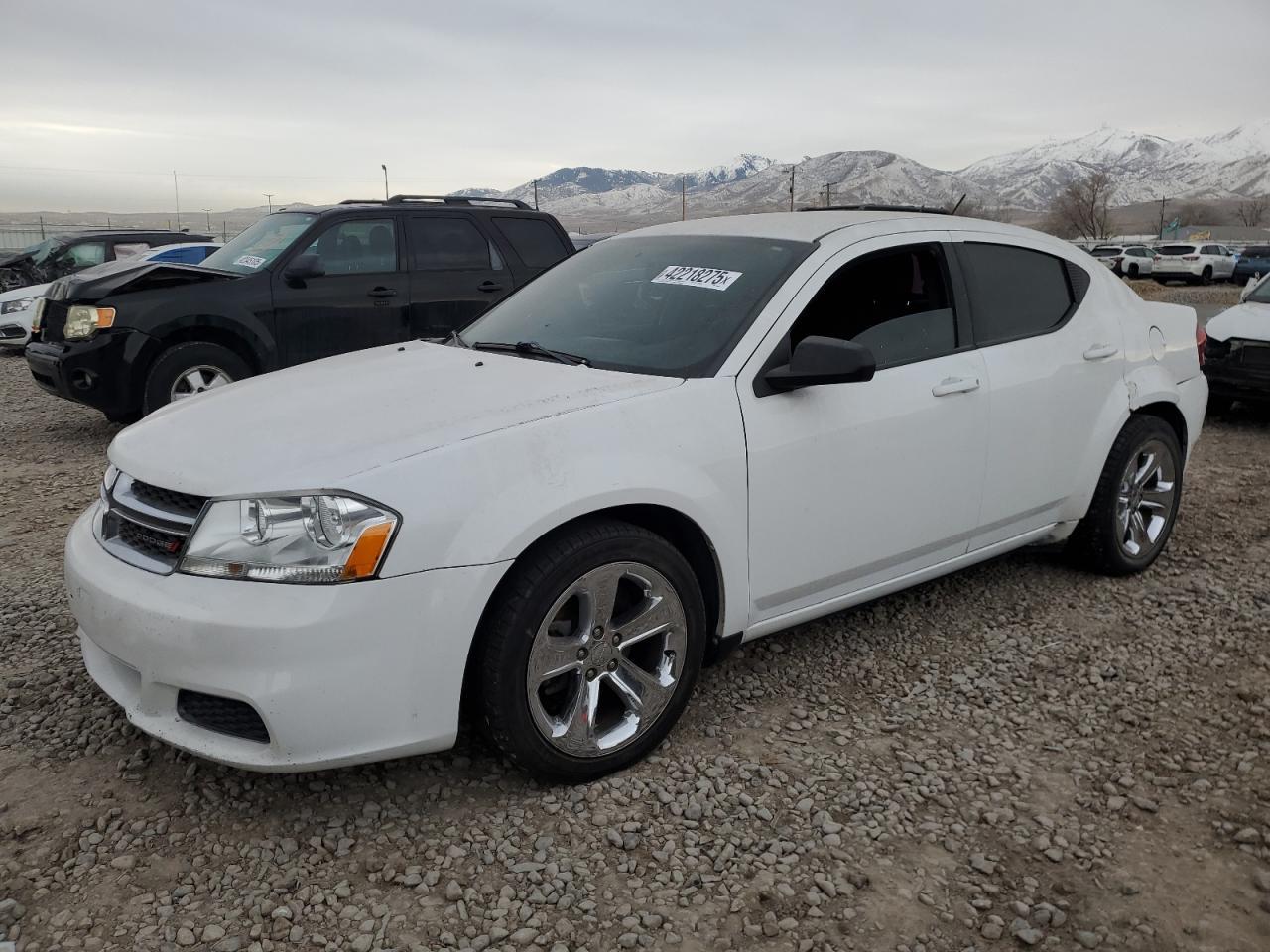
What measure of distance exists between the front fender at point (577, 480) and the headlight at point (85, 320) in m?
5.57

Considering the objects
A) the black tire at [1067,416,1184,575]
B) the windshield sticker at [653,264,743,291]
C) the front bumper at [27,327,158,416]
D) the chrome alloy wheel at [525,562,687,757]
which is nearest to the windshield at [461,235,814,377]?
the windshield sticker at [653,264,743,291]

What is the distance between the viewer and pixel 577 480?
269 cm

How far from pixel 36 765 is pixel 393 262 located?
5424 millimetres

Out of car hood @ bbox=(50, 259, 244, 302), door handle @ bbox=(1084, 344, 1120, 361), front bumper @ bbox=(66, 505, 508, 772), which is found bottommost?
front bumper @ bbox=(66, 505, 508, 772)

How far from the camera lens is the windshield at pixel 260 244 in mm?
7570

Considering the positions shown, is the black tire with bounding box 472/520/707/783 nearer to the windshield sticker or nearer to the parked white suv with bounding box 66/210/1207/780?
the parked white suv with bounding box 66/210/1207/780

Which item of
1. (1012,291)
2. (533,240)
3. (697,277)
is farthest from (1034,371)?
(533,240)

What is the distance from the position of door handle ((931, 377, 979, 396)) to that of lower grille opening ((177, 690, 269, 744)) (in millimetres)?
2439

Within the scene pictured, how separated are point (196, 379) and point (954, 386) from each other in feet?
18.7

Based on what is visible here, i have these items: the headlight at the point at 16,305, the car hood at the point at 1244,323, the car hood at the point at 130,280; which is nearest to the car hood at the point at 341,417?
the car hood at the point at 130,280

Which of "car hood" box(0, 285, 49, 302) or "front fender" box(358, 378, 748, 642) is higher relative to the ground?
"car hood" box(0, 285, 49, 302)

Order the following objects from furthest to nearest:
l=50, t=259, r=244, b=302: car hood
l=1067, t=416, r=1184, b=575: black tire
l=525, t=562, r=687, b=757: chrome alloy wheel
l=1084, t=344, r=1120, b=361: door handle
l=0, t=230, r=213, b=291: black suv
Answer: l=0, t=230, r=213, b=291: black suv
l=50, t=259, r=244, b=302: car hood
l=1067, t=416, r=1184, b=575: black tire
l=1084, t=344, r=1120, b=361: door handle
l=525, t=562, r=687, b=757: chrome alloy wheel

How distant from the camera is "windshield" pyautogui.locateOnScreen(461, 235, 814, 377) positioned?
127 inches

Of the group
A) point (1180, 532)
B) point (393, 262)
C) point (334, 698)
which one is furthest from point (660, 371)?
point (393, 262)
